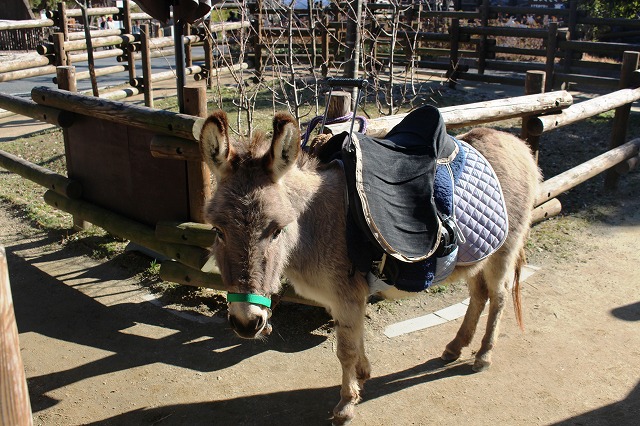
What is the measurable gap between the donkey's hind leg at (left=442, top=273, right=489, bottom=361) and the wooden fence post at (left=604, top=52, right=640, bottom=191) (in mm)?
4380

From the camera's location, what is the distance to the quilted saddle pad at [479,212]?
133 inches

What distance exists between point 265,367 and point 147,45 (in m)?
9.06

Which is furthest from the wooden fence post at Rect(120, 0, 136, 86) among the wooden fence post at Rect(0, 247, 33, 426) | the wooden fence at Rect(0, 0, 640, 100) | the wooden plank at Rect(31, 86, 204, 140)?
the wooden fence post at Rect(0, 247, 33, 426)

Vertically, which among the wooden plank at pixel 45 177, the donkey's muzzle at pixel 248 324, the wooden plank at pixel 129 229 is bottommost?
the wooden plank at pixel 129 229

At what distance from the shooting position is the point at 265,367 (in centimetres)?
400

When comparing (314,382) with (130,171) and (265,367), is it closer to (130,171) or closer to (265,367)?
(265,367)

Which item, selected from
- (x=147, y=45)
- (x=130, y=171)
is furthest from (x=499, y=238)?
(x=147, y=45)

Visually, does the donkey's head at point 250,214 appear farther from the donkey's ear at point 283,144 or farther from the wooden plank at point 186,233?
the wooden plank at point 186,233

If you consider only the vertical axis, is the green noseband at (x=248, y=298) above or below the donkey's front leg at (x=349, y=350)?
above

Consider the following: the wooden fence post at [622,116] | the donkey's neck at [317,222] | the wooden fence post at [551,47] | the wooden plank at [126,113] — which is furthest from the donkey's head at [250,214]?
the wooden fence post at [551,47]

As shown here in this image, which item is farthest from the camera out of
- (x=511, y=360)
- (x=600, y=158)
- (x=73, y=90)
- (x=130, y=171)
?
(x=600, y=158)

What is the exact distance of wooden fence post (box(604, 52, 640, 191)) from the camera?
7.36m

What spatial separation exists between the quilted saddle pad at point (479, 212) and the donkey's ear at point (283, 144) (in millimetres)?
1170

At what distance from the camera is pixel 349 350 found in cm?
327
